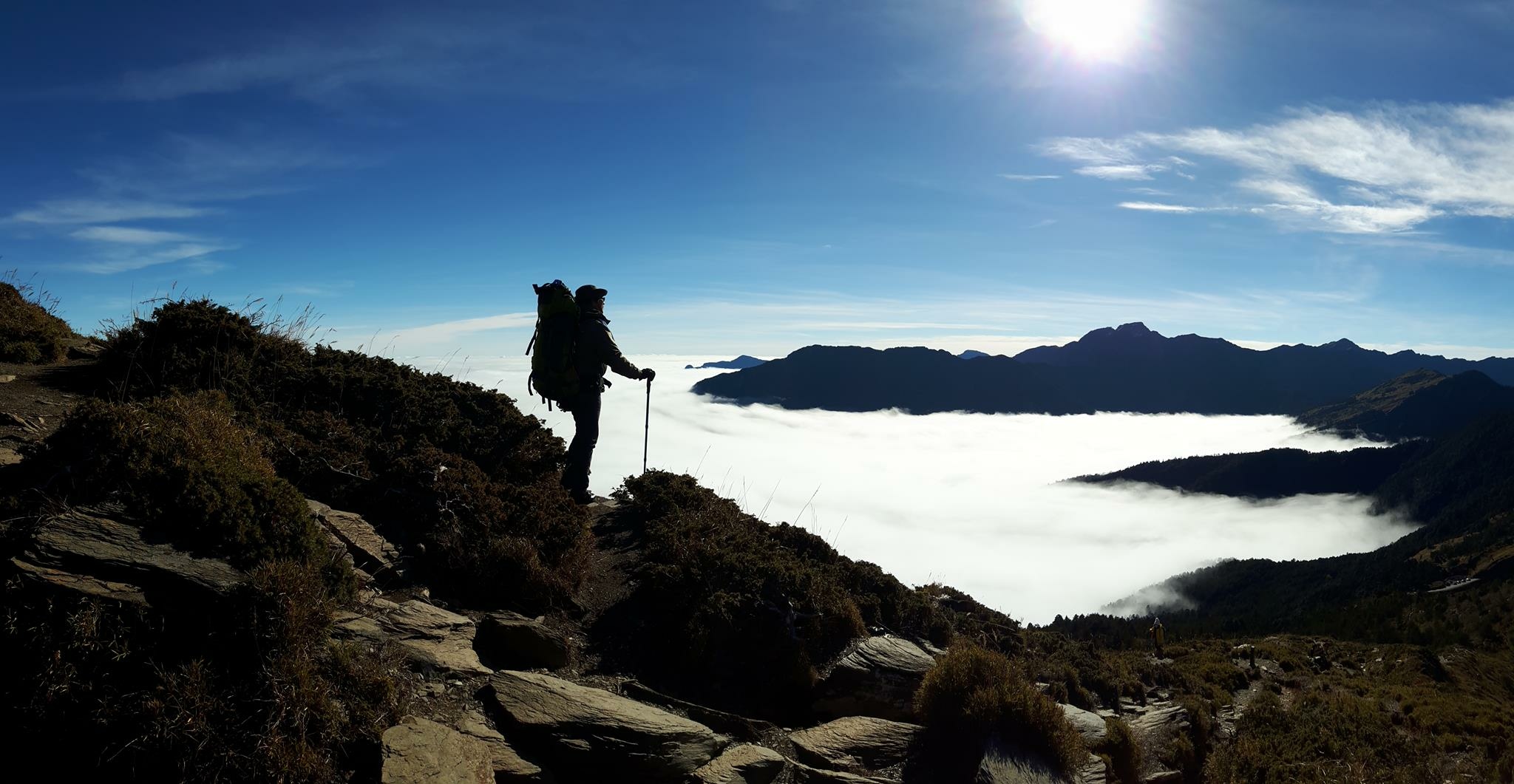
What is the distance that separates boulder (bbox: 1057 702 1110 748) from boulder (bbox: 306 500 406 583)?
24.3 ft

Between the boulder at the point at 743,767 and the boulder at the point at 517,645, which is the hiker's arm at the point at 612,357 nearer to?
the boulder at the point at 517,645

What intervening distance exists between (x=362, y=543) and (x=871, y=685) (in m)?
5.40

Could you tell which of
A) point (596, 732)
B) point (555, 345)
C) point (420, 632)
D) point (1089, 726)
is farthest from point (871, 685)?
point (555, 345)

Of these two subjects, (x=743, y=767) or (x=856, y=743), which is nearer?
(x=743, y=767)

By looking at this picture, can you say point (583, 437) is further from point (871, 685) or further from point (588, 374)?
point (871, 685)

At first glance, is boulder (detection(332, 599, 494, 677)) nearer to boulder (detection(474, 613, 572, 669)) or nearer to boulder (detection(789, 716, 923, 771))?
boulder (detection(474, 613, 572, 669))

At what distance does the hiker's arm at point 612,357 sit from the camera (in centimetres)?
1052

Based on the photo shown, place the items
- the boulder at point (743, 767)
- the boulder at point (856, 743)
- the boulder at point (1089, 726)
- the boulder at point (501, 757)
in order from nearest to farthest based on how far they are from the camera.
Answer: the boulder at point (501, 757), the boulder at point (743, 767), the boulder at point (856, 743), the boulder at point (1089, 726)

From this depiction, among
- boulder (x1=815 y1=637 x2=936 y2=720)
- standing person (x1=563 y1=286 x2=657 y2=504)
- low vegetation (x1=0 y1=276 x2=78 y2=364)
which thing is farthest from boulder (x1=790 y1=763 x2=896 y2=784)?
low vegetation (x1=0 y1=276 x2=78 y2=364)

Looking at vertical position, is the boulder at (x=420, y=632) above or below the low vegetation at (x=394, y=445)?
below

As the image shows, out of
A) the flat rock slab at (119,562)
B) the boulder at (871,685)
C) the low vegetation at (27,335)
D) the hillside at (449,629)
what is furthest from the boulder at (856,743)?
the low vegetation at (27,335)

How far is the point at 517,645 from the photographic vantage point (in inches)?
254

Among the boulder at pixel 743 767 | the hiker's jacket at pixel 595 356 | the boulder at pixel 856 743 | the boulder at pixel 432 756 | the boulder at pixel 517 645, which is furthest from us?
the hiker's jacket at pixel 595 356

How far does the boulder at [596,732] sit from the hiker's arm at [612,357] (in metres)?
5.40
